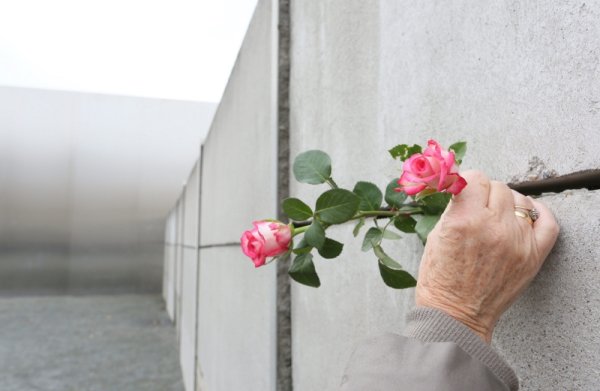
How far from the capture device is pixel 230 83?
2.75 metres

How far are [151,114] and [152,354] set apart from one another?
230 inches

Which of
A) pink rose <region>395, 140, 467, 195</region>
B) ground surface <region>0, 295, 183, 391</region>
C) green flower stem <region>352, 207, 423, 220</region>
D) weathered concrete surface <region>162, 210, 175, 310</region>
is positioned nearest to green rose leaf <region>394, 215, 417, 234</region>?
green flower stem <region>352, 207, 423, 220</region>

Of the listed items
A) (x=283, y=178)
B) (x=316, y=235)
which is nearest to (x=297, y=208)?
(x=316, y=235)

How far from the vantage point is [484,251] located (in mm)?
469

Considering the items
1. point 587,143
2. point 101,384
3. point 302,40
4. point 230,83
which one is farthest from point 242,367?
point 101,384

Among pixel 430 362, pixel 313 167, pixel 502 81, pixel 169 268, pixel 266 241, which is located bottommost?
pixel 169 268

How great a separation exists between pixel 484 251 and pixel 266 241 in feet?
0.94

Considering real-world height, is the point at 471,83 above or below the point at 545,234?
above

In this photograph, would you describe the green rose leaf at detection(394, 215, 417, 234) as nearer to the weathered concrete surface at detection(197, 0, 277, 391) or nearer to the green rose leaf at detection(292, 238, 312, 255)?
the green rose leaf at detection(292, 238, 312, 255)

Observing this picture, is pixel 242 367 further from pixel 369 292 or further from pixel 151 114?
Result: pixel 151 114

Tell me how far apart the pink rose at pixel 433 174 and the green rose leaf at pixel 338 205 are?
182mm

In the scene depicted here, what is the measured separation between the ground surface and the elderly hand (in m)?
4.86

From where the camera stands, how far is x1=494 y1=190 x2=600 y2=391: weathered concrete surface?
460 mm

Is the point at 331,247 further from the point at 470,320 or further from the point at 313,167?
the point at 470,320
